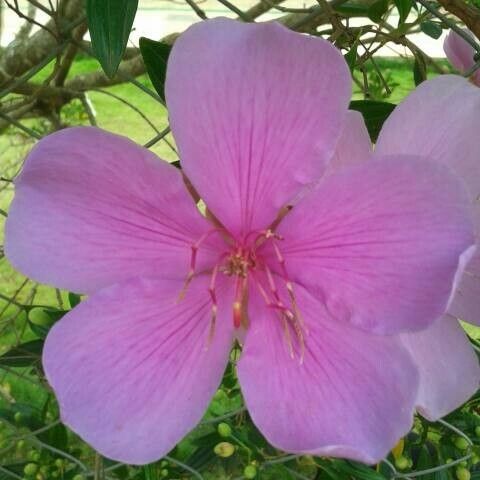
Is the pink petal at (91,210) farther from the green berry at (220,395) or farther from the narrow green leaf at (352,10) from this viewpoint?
the green berry at (220,395)

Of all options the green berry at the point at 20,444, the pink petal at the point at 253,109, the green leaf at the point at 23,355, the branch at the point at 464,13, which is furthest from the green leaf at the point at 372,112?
the green berry at the point at 20,444

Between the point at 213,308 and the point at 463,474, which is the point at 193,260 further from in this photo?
the point at 463,474

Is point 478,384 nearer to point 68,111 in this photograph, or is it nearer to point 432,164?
point 432,164

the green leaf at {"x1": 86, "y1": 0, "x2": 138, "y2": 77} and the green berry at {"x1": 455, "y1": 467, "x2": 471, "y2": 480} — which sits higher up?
the green leaf at {"x1": 86, "y1": 0, "x2": 138, "y2": 77}

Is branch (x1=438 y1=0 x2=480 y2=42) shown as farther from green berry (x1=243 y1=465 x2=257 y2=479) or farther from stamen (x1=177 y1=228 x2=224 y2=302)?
green berry (x1=243 y1=465 x2=257 y2=479)

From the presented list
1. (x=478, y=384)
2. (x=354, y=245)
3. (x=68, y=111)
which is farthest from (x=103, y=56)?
(x=68, y=111)

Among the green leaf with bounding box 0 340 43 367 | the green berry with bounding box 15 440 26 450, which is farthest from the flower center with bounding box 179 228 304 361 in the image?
the green berry with bounding box 15 440 26 450

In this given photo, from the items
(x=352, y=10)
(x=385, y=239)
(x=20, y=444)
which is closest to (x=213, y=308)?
(x=385, y=239)
